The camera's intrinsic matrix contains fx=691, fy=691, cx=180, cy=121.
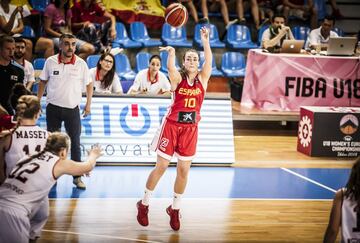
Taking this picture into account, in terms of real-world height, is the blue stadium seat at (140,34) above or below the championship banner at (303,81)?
above

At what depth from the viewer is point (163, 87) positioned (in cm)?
1027

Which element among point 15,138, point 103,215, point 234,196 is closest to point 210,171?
→ point 234,196

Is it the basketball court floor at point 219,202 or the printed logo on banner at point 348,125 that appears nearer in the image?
the basketball court floor at point 219,202

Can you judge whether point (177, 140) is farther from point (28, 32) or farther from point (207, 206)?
point (28, 32)

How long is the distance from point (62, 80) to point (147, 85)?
7.60 ft

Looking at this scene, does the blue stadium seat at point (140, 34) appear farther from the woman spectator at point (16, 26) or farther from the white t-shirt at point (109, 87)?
the white t-shirt at point (109, 87)

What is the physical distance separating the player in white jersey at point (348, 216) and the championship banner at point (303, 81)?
25.7ft

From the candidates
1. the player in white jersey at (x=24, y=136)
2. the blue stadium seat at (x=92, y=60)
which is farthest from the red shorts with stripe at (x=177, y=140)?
the blue stadium seat at (x=92, y=60)

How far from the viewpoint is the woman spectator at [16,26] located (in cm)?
1159

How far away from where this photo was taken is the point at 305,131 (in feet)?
36.0

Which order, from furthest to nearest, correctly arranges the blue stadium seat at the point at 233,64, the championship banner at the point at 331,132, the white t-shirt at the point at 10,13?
the blue stadium seat at the point at 233,64
the white t-shirt at the point at 10,13
the championship banner at the point at 331,132

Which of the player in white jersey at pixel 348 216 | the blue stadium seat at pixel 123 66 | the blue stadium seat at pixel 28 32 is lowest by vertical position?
the blue stadium seat at pixel 123 66

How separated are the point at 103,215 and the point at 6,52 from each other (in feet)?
7.11

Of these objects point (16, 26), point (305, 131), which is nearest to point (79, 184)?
point (305, 131)
